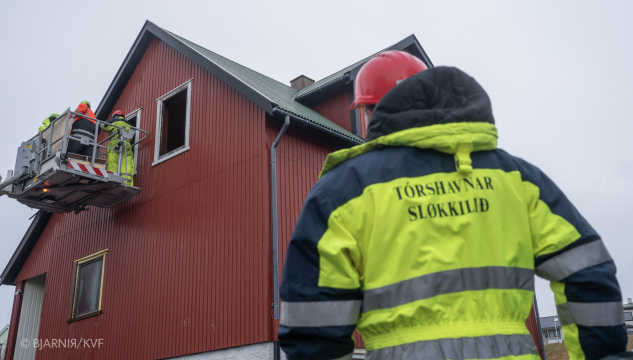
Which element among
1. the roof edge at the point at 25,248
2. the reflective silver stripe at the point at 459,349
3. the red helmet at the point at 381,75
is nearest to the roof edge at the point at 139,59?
the roof edge at the point at 25,248

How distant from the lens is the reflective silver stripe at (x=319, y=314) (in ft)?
6.03

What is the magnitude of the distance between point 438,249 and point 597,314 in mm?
570

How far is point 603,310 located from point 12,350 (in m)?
18.3

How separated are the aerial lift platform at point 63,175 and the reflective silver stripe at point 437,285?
10.5 m

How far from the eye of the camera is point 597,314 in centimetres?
189

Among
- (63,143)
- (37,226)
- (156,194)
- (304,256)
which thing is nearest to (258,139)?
(156,194)

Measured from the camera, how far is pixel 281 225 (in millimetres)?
9680

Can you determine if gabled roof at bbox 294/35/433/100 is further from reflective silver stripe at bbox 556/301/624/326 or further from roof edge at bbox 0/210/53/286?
reflective silver stripe at bbox 556/301/624/326

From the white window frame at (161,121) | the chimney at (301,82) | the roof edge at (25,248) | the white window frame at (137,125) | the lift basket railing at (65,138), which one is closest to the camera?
the lift basket railing at (65,138)

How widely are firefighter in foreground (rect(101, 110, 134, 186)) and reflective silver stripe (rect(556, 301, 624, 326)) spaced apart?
452 inches

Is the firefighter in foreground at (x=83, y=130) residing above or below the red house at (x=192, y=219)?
above

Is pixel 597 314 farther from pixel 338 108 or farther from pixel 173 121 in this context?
pixel 173 121

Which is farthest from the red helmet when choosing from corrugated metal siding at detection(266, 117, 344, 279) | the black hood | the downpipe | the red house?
corrugated metal siding at detection(266, 117, 344, 279)

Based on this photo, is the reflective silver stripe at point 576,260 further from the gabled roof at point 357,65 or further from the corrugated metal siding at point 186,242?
the gabled roof at point 357,65
